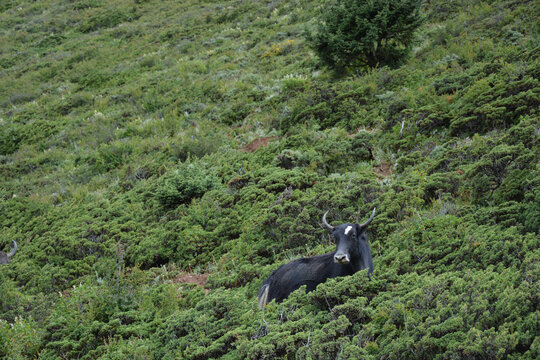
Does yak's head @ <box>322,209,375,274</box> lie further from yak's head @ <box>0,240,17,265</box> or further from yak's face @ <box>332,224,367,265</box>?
yak's head @ <box>0,240,17,265</box>

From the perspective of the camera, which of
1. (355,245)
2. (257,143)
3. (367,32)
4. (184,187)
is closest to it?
(355,245)

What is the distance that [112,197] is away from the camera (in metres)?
11.6

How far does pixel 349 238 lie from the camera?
18.9ft

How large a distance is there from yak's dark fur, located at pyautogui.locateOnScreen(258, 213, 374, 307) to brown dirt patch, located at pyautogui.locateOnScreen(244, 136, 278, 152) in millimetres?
6372

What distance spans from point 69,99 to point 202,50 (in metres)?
7.74

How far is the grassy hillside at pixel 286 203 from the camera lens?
4.06 metres

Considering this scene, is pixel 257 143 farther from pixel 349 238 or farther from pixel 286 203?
pixel 349 238

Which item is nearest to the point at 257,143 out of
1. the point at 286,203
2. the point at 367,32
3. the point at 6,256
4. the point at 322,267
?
the point at 286,203

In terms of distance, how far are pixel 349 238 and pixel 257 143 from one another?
22.9 feet

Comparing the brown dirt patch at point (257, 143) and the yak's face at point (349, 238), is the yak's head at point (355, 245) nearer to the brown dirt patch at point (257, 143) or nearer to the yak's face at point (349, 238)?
the yak's face at point (349, 238)

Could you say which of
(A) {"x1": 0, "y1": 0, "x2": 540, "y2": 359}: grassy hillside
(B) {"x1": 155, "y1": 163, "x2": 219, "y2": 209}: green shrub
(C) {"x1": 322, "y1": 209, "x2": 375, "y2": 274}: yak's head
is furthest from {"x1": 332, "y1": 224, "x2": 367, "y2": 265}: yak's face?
(B) {"x1": 155, "y1": 163, "x2": 219, "y2": 209}: green shrub

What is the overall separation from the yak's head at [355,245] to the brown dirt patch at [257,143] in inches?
254

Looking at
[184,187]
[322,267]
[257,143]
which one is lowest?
[257,143]

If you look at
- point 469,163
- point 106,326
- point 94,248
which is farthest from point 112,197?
point 469,163
